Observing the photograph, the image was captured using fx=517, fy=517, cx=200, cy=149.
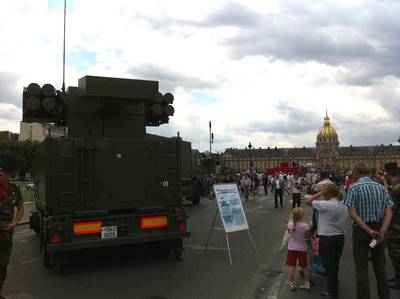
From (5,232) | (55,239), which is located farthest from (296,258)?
(5,232)

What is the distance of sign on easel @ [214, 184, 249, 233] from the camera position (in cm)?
1063

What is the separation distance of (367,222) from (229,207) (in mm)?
4645

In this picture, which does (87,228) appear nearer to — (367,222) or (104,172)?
(104,172)

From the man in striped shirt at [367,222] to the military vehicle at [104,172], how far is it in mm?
4293

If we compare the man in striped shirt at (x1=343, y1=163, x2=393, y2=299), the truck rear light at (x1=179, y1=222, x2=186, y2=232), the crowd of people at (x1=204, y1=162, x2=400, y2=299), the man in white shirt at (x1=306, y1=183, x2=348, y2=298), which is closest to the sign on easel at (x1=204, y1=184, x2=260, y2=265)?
the truck rear light at (x1=179, y1=222, x2=186, y2=232)

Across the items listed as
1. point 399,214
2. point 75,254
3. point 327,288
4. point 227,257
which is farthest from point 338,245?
point 75,254

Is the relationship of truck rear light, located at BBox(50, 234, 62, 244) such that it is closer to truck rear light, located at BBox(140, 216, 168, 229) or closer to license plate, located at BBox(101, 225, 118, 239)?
license plate, located at BBox(101, 225, 118, 239)

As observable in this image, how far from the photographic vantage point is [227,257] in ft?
35.2

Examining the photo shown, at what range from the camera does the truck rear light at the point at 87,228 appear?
9.12m

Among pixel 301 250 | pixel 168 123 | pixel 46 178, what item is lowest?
pixel 301 250

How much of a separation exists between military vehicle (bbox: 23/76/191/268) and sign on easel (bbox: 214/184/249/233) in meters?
0.93

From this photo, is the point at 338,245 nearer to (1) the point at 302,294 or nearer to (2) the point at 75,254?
(1) the point at 302,294

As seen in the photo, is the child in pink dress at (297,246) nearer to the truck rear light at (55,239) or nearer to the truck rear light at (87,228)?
the truck rear light at (87,228)

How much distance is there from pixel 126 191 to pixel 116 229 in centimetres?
74
